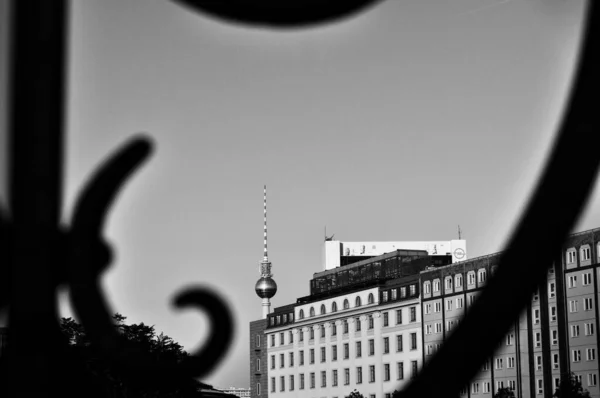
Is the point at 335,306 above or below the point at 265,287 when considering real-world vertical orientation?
below

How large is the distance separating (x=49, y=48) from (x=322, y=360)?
Result: 94356 millimetres

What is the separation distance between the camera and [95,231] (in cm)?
143

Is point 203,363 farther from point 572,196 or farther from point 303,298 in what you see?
point 303,298

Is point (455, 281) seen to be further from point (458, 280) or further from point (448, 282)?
point (448, 282)

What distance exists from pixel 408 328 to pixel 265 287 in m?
65.6

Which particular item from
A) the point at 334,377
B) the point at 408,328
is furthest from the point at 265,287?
the point at 408,328

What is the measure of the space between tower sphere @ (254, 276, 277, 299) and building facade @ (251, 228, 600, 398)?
39.3 m

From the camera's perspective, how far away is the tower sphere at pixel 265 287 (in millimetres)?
147125

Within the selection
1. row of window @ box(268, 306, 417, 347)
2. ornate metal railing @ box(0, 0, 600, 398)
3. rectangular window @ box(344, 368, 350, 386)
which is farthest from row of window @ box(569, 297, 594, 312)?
ornate metal railing @ box(0, 0, 600, 398)

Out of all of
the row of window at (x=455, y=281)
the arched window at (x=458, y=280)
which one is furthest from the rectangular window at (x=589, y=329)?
the arched window at (x=458, y=280)

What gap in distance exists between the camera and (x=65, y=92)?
4.53 ft

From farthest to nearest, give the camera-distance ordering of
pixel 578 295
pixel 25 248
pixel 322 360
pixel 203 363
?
pixel 322 360 < pixel 578 295 < pixel 203 363 < pixel 25 248

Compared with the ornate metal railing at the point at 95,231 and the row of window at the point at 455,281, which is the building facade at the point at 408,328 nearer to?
the row of window at the point at 455,281

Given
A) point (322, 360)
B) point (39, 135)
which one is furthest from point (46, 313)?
point (322, 360)
